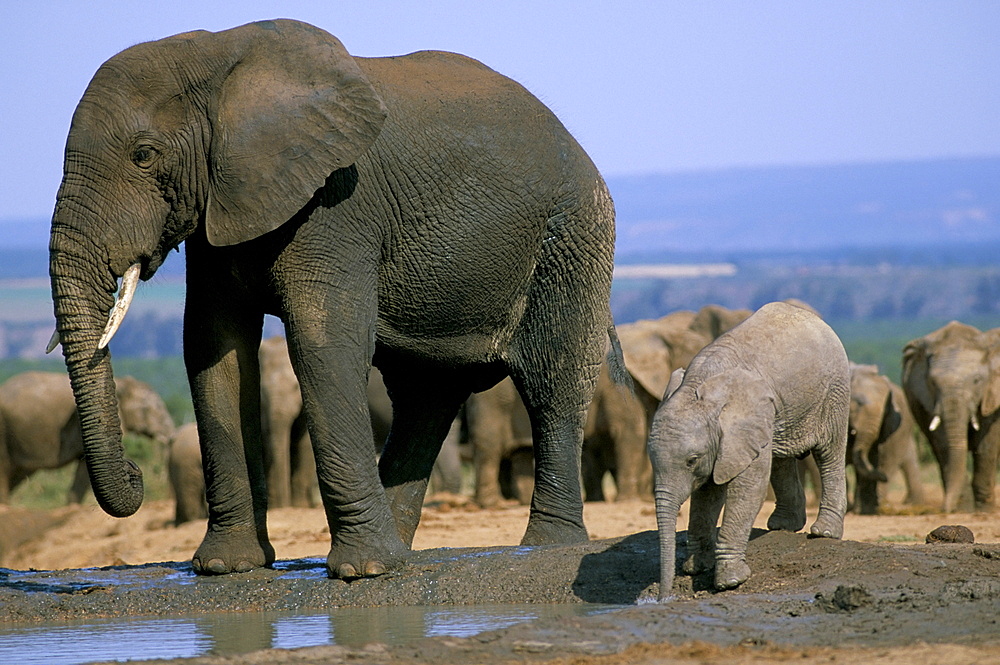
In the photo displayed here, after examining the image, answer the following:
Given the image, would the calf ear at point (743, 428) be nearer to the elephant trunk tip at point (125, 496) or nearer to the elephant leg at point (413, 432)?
the elephant leg at point (413, 432)

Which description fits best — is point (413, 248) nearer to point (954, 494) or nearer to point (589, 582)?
point (589, 582)

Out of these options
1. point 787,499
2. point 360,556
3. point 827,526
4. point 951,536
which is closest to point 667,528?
point 827,526

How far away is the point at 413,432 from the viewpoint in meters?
8.88

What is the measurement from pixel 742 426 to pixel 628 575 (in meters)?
1.02

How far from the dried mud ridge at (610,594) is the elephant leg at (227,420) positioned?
0.18 m

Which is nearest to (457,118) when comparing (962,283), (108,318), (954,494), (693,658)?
(108,318)

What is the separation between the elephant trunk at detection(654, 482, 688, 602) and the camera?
262 inches

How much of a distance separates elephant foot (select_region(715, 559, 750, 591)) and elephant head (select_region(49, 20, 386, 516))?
2.42m

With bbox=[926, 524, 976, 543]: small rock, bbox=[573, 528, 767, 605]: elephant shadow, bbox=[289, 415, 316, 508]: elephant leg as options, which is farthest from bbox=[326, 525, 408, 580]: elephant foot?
bbox=[289, 415, 316, 508]: elephant leg

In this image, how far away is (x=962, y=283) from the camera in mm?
169125

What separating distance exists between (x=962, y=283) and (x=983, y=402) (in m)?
159

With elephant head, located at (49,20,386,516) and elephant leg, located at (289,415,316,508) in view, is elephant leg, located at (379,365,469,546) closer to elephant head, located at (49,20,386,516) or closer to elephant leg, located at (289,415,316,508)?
elephant head, located at (49,20,386,516)

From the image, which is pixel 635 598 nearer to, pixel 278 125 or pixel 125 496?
pixel 125 496

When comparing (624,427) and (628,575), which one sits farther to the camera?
(624,427)
